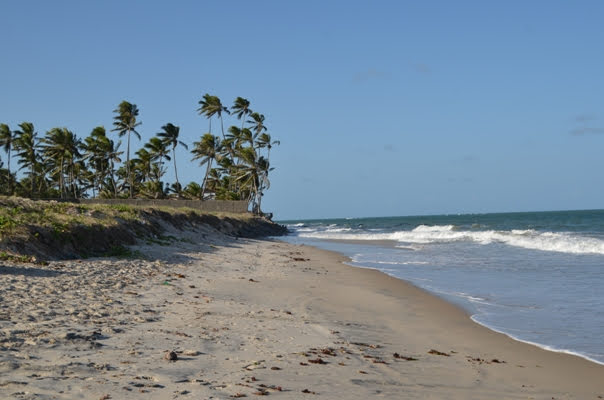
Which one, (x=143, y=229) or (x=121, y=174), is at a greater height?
(x=121, y=174)

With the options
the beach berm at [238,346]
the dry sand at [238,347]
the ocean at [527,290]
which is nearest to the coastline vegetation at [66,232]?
the beach berm at [238,346]

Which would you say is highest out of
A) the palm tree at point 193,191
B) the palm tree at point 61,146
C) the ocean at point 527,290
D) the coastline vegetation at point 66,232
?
the palm tree at point 61,146

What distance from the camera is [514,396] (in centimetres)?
577

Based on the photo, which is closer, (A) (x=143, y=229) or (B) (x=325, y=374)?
(B) (x=325, y=374)

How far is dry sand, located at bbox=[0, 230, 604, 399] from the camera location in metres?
5.08

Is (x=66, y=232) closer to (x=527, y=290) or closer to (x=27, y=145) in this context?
(x=527, y=290)

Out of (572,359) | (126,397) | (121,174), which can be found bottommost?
(572,359)

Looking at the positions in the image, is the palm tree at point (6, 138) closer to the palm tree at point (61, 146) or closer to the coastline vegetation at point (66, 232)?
the palm tree at point (61, 146)

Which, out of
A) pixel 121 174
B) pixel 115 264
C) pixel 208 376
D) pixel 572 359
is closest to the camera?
pixel 208 376

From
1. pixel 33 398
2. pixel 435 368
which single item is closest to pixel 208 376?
pixel 33 398

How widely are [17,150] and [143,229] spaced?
192 ft

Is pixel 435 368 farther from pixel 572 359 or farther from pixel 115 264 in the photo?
pixel 115 264

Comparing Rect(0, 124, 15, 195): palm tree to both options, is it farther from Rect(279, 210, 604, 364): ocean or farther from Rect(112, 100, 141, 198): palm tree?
Rect(279, 210, 604, 364): ocean

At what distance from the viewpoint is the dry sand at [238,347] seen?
5.08 metres
